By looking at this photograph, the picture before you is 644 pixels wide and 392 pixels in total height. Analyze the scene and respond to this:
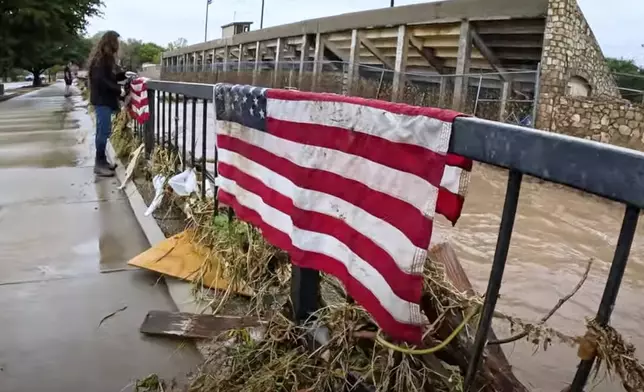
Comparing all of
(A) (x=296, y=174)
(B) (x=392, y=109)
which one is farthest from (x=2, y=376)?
(B) (x=392, y=109)

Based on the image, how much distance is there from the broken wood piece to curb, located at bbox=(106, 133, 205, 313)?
0.06 meters

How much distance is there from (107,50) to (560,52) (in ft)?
35.5

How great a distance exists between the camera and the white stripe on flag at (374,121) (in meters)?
1.71

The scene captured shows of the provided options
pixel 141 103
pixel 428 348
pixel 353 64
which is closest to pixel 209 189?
pixel 141 103

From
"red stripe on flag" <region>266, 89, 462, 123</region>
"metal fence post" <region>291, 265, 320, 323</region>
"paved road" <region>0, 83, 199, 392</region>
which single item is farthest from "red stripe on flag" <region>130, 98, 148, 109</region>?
"metal fence post" <region>291, 265, 320, 323</region>

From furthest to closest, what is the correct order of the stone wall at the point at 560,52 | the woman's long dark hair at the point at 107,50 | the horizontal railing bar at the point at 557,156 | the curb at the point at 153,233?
the stone wall at the point at 560,52 < the woman's long dark hair at the point at 107,50 < the curb at the point at 153,233 < the horizontal railing bar at the point at 557,156

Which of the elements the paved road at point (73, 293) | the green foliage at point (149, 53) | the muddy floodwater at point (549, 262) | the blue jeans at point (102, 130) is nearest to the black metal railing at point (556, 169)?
the muddy floodwater at point (549, 262)

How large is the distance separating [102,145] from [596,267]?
576 cm

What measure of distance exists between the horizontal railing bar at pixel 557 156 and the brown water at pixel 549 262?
1.21m

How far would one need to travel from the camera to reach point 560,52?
14211mm

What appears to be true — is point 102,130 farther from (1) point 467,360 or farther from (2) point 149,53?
(2) point 149,53

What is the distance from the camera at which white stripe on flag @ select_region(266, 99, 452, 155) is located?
171cm

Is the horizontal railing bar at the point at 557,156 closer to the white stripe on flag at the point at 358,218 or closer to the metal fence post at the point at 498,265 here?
the metal fence post at the point at 498,265

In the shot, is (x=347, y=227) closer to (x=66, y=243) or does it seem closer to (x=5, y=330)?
(x=5, y=330)
